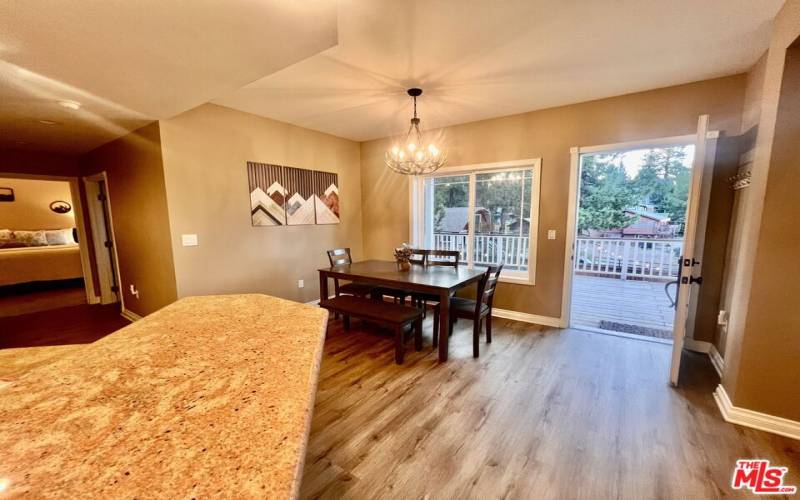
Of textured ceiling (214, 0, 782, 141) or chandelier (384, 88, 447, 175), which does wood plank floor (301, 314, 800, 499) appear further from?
textured ceiling (214, 0, 782, 141)

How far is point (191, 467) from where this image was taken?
0.57 m

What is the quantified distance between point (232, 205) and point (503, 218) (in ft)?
11.2

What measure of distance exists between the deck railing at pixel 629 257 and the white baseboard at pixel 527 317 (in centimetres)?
226

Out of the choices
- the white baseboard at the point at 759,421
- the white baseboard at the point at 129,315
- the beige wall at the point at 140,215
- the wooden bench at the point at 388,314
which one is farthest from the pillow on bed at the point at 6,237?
the white baseboard at the point at 759,421

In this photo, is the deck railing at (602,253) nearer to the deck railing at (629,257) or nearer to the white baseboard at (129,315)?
the deck railing at (629,257)

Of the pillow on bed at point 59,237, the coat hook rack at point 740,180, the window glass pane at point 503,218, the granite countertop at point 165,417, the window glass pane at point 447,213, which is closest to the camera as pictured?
the granite countertop at point 165,417

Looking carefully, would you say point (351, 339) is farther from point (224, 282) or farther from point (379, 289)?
point (224, 282)

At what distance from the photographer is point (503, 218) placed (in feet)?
13.4

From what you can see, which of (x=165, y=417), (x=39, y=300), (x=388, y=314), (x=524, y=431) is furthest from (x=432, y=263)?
(x=39, y=300)

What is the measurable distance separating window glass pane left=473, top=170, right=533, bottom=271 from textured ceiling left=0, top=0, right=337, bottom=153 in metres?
2.89

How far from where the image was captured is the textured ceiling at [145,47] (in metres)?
1.38

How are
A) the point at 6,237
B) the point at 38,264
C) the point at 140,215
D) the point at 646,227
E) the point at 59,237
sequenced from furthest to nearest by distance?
the point at 59,237 → the point at 6,237 → the point at 646,227 → the point at 38,264 → the point at 140,215

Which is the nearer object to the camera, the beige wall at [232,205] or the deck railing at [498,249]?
the beige wall at [232,205]

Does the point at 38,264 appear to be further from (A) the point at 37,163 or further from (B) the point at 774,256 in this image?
(B) the point at 774,256
